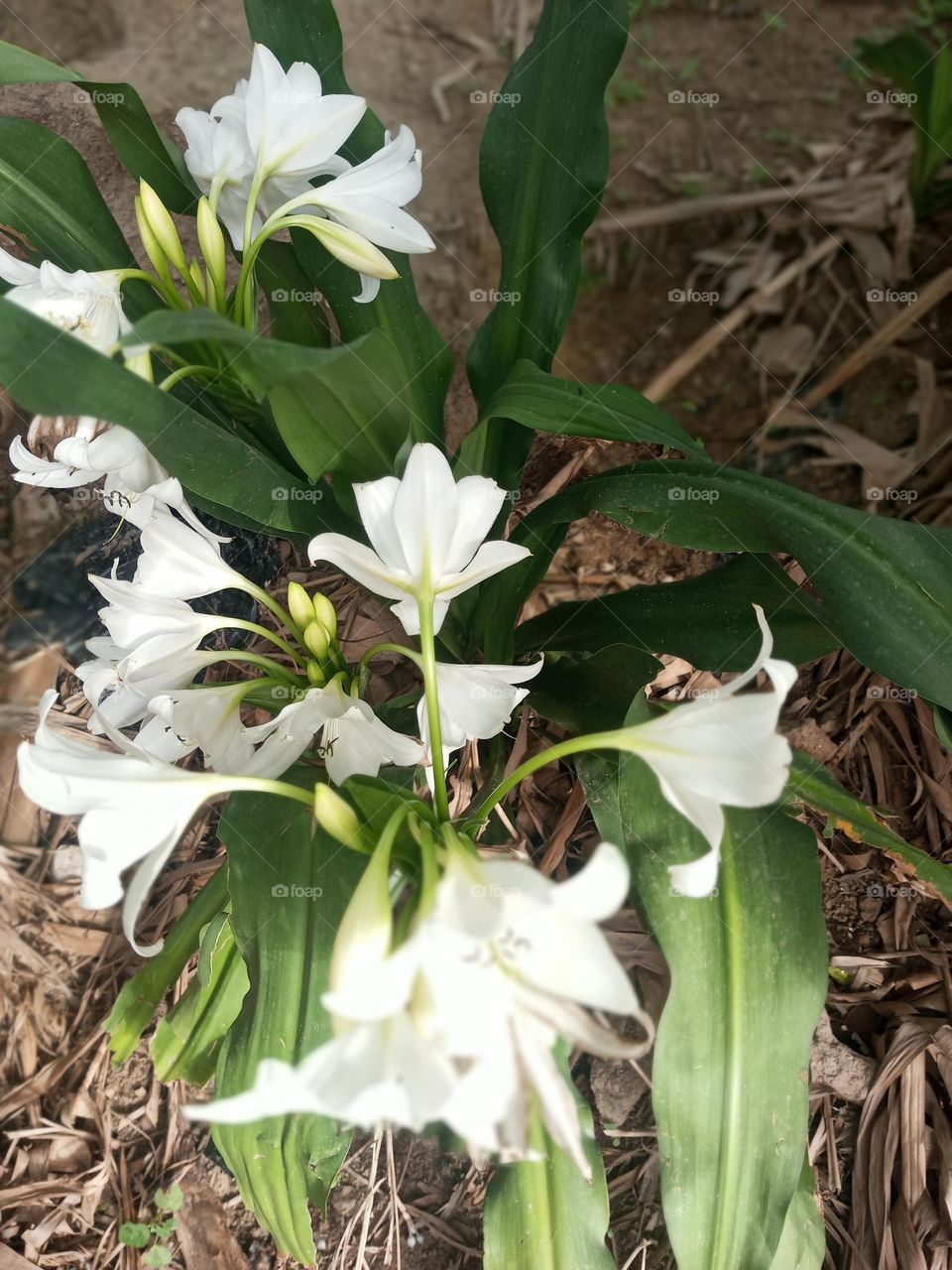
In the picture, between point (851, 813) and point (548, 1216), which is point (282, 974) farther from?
point (851, 813)

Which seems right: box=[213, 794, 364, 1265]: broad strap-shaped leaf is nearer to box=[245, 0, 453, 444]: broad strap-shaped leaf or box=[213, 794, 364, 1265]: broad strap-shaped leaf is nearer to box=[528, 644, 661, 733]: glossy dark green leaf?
box=[528, 644, 661, 733]: glossy dark green leaf

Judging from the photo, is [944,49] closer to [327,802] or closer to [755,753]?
[755,753]

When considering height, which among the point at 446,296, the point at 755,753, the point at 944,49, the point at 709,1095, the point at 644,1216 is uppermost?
the point at 944,49

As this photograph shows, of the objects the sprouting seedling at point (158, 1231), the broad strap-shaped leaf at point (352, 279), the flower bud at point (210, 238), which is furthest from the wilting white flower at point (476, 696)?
the sprouting seedling at point (158, 1231)

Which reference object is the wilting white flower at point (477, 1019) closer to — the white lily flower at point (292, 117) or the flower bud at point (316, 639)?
the flower bud at point (316, 639)

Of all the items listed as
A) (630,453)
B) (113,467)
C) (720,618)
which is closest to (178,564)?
(113,467)

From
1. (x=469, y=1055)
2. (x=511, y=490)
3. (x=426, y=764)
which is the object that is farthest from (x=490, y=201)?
(x=469, y=1055)

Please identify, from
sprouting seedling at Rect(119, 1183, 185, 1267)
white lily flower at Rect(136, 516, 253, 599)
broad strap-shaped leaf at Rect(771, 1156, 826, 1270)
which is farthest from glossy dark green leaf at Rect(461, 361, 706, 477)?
sprouting seedling at Rect(119, 1183, 185, 1267)
